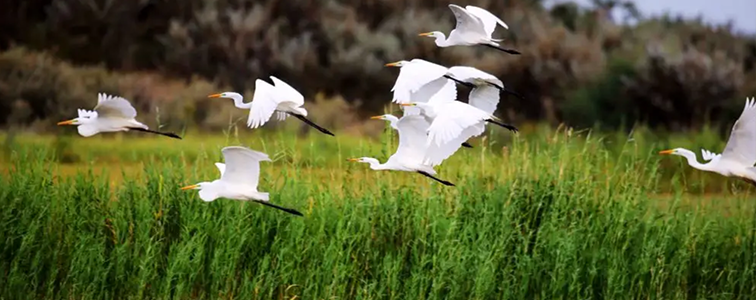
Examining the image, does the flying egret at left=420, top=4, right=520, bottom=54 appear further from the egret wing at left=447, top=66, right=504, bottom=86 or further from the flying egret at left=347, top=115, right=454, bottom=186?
the flying egret at left=347, top=115, right=454, bottom=186

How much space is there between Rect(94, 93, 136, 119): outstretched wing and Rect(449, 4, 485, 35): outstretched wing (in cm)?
102

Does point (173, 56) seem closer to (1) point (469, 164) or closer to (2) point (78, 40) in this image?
(2) point (78, 40)

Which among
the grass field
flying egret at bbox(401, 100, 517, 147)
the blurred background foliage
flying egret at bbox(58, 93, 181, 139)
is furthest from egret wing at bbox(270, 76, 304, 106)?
the blurred background foliage

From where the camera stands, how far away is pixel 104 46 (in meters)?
13.0

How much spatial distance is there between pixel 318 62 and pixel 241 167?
975 cm

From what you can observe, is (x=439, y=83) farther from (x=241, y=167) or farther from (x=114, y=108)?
(x=114, y=108)

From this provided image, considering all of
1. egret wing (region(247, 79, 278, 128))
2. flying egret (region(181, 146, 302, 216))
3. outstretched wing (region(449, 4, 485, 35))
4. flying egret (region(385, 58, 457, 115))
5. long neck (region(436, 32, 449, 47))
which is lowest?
flying egret (region(181, 146, 302, 216))

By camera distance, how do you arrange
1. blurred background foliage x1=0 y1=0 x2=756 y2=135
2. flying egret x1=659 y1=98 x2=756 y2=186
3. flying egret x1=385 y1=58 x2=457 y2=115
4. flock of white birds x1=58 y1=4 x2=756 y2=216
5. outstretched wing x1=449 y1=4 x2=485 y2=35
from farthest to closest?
blurred background foliage x1=0 y1=0 x2=756 y2=135 → flying egret x1=659 y1=98 x2=756 y2=186 → outstretched wing x1=449 y1=4 x2=485 y2=35 → flying egret x1=385 y1=58 x2=457 y2=115 → flock of white birds x1=58 y1=4 x2=756 y2=216

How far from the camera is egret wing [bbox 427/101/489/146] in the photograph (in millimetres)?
3387

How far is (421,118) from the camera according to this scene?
3762mm

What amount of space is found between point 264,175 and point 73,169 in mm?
3176

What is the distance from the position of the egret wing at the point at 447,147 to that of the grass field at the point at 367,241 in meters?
1.27

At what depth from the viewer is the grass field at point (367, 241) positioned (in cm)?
484

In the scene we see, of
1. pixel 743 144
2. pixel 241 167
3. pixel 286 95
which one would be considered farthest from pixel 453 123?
pixel 743 144
